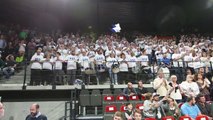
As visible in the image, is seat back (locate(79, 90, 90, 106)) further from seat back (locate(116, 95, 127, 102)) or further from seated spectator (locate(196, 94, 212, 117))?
seated spectator (locate(196, 94, 212, 117))

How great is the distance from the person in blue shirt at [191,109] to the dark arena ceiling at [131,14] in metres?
12.4

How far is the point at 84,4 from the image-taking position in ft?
63.6

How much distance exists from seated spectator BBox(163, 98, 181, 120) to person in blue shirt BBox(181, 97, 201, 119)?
0.49ft

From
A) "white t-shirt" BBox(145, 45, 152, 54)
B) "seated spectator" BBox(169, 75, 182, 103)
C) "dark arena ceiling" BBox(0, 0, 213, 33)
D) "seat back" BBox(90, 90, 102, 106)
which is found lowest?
"seat back" BBox(90, 90, 102, 106)

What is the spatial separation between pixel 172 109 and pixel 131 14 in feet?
43.8

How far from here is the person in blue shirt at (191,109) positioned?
23.5 ft

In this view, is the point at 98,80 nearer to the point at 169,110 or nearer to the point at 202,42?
the point at 169,110

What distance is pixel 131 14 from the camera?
19.9 meters

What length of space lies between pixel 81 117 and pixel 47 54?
2990mm

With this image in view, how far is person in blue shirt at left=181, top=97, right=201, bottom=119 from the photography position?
23.5 feet

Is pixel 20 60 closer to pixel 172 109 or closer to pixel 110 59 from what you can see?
pixel 110 59

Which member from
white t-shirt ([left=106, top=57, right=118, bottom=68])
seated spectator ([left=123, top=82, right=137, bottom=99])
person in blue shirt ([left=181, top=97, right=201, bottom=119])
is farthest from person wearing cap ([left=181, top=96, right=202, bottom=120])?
white t-shirt ([left=106, top=57, right=118, bottom=68])

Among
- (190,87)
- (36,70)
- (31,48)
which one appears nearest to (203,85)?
(190,87)

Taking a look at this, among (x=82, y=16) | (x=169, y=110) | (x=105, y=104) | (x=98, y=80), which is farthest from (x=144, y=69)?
(x=82, y=16)
